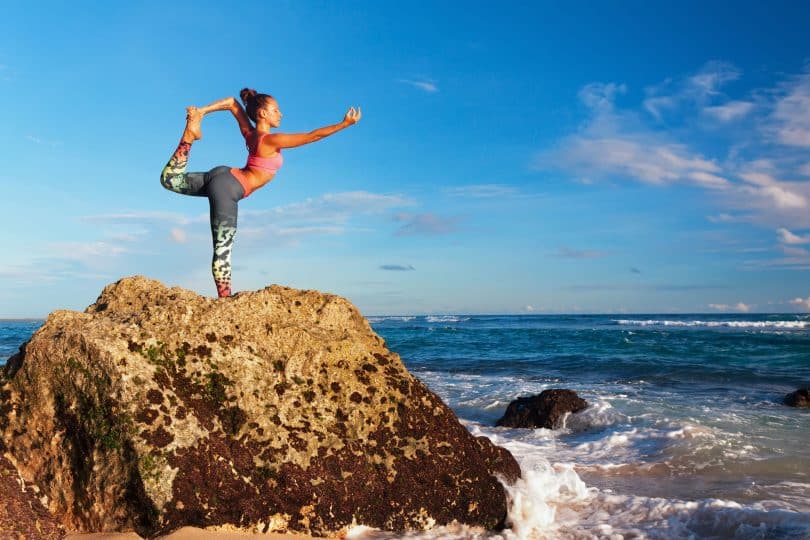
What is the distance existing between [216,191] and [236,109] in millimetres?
911

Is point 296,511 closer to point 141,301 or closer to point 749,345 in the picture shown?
point 141,301

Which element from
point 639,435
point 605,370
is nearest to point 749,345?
point 605,370

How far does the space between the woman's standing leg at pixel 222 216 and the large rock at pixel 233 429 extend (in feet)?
2.07

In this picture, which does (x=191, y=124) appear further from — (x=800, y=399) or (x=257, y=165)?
(x=800, y=399)

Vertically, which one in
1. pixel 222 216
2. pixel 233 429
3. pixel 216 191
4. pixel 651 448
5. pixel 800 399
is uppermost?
pixel 216 191

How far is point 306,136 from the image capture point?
5.57 m

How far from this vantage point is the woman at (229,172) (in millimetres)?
5582

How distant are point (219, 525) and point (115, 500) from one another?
672 mm

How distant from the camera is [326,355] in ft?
15.5

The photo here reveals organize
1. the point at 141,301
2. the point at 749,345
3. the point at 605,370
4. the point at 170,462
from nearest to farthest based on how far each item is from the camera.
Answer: the point at 170,462, the point at 141,301, the point at 605,370, the point at 749,345

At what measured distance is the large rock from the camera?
13.1 feet

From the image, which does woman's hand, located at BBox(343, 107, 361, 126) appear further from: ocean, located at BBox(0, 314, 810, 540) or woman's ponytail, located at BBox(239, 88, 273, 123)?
ocean, located at BBox(0, 314, 810, 540)

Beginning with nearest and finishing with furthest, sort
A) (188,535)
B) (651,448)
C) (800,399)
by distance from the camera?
(188,535) → (651,448) → (800,399)

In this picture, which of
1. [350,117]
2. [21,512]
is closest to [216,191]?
[350,117]
